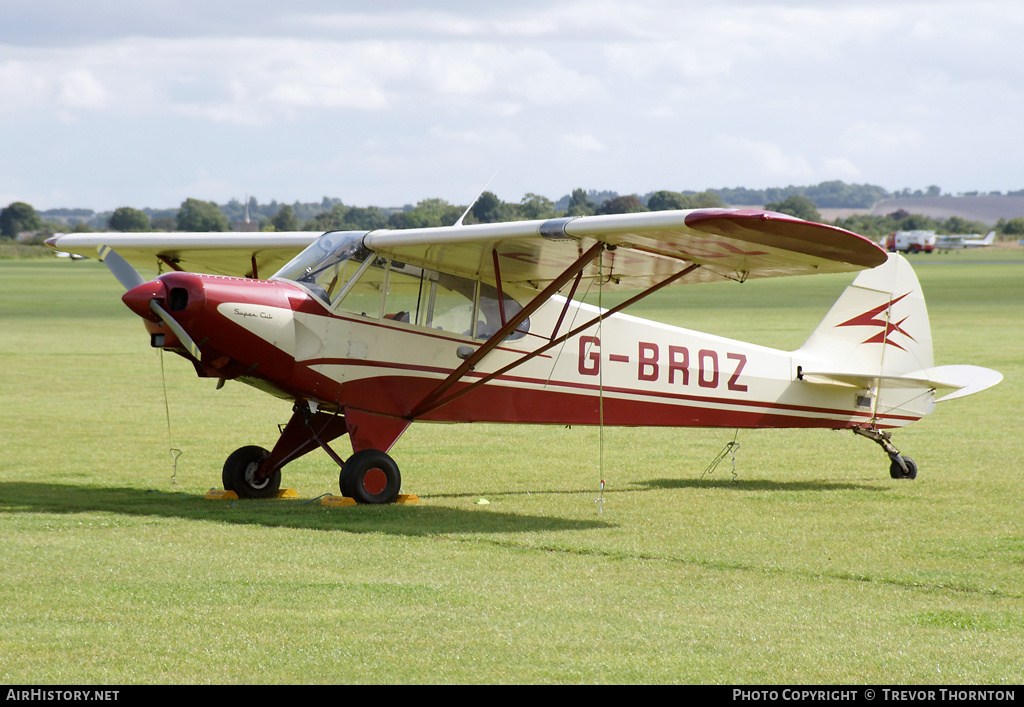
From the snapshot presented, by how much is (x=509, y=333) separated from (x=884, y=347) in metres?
4.73

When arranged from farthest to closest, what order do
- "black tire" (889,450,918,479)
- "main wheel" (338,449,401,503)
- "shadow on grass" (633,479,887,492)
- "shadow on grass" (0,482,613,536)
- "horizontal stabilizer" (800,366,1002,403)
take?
"horizontal stabilizer" (800,366,1002,403), "black tire" (889,450,918,479), "shadow on grass" (633,479,887,492), "main wheel" (338,449,401,503), "shadow on grass" (0,482,613,536)

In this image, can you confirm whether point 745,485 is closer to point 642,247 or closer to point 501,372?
point 501,372

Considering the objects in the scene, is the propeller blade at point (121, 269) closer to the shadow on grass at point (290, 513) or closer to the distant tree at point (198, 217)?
the shadow on grass at point (290, 513)

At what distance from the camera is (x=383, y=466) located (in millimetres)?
10359

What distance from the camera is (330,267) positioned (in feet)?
34.6

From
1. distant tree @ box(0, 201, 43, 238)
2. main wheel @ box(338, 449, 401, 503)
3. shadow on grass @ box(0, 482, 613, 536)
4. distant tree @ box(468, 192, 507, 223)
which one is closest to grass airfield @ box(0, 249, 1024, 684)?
shadow on grass @ box(0, 482, 613, 536)

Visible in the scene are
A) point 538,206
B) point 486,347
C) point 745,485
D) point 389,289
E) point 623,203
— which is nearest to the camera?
point 486,347

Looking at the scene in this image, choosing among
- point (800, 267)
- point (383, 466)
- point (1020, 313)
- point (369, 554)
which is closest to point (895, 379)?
point (800, 267)

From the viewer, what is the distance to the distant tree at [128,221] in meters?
102

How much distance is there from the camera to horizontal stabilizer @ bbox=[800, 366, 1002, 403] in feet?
40.6

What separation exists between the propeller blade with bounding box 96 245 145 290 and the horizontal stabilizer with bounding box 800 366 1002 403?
6793mm

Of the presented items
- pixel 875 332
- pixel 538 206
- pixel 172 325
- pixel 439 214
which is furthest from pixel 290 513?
pixel 439 214

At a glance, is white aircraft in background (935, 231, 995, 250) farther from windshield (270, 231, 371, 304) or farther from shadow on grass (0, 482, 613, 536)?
shadow on grass (0, 482, 613, 536)

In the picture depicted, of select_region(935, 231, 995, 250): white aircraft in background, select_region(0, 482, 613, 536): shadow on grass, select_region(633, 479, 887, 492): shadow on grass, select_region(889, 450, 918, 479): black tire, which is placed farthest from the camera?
select_region(935, 231, 995, 250): white aircraft in background
